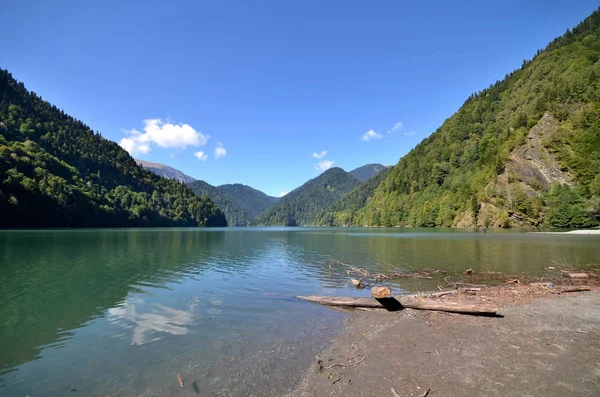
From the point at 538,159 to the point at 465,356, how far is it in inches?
5109

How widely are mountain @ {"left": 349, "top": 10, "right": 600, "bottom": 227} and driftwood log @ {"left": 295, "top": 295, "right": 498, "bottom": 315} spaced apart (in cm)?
10107

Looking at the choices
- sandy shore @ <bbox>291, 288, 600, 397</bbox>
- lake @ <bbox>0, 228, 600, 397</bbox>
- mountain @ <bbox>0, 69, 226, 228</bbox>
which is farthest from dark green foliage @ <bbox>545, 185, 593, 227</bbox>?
mountain @ <bbox>0, 69, 226, 228</bbox>

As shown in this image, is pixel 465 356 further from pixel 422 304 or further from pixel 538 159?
pixel 538 159

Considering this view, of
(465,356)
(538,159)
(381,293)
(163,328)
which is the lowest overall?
(163,328)

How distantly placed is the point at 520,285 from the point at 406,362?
15.4 metres

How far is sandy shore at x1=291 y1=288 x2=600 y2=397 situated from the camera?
724cm

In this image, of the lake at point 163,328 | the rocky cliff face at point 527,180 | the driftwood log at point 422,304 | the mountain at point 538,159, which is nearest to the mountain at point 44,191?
the lake at point 163,328

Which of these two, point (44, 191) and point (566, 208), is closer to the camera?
point (566, 208)

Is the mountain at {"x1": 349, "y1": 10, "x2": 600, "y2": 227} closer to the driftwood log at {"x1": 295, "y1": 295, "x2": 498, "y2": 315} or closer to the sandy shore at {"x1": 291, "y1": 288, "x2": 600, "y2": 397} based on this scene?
the driftwood log at {"x1": 295, "y1": 295, "x2": 498, "y2": 315}

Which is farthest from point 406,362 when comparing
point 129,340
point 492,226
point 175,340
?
point 492,226

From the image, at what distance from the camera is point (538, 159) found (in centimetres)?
10838

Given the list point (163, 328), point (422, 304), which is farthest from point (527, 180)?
point (163, 328)

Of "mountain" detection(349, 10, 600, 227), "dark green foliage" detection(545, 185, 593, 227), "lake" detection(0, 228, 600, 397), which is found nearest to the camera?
"lake" detection(0, 228, 600, 397)

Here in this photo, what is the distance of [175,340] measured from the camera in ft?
37.7
